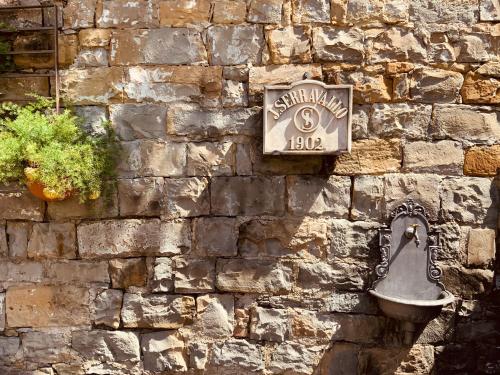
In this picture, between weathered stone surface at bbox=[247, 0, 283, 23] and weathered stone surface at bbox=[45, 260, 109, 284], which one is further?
weathered stone surface at bbox=[45, 260, 109, 284]

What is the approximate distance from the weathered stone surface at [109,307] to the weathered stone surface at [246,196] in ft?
2.82

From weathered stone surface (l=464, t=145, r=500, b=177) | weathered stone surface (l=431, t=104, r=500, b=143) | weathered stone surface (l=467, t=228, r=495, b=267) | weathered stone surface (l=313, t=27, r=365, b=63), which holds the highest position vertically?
weathered stone surface (l=313, t=27, r=365, b=63)

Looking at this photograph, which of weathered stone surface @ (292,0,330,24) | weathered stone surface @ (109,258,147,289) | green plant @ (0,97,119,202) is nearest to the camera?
green plant @ (0,97,119,202)

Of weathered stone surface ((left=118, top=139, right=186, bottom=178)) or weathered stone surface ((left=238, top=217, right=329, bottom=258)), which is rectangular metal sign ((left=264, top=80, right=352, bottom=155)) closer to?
weathered stone surface ((left=238, top=217, right=329, bottom=258))

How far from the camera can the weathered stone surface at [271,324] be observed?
3029 millimetres

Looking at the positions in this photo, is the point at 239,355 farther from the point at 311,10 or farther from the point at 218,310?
the point at 311,10

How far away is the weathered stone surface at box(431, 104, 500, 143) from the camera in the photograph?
9.69 ft

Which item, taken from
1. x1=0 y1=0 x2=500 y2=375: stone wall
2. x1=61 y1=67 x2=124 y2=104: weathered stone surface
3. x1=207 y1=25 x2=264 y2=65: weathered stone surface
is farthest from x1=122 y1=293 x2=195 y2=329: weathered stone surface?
x1=207 y1=25 x2=264 y2=65: weathered stone surface

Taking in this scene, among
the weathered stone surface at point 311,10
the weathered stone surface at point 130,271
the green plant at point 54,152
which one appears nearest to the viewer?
the green plant at point 54,152

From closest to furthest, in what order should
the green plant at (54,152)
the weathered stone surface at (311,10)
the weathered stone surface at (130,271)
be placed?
the green plant at (54,152) < the weathered stone surface at (311,10) < the weathered stone surface at (130,271)

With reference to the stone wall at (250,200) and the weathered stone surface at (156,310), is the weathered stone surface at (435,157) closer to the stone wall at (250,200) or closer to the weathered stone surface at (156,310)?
the stone wall at (250,200)

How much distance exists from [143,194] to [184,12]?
46.3 inches

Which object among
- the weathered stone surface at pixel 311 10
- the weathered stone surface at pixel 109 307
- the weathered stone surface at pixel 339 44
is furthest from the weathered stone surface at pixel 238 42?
the weathered stone surface at pixel 109 307

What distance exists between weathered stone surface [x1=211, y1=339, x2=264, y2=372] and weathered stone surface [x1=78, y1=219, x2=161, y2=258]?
0.75 metres
